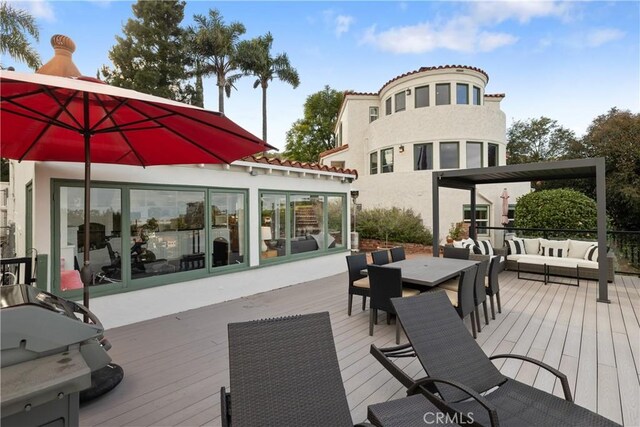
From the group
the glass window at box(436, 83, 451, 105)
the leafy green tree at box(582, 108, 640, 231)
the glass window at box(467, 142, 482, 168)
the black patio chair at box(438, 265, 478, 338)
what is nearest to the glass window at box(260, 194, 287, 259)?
the black patio chair at box(438, 265, 478, 338)

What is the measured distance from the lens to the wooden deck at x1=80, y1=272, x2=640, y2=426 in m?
2.69

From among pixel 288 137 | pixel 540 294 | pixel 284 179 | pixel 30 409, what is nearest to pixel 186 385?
pixel 30 409

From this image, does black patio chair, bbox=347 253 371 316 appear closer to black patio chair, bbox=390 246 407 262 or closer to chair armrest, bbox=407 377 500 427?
black patio chair, bbox=390 246 407 262

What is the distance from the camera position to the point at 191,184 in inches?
212

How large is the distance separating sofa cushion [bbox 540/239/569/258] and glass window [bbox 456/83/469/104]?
7.55 m

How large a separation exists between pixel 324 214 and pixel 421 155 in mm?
7566

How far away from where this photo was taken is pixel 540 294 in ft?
20.6

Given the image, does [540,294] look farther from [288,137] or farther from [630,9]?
[288,137]

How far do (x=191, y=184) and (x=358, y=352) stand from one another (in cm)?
379

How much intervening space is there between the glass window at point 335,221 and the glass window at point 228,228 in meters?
2.52

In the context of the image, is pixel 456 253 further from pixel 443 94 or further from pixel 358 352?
pixel 443 94

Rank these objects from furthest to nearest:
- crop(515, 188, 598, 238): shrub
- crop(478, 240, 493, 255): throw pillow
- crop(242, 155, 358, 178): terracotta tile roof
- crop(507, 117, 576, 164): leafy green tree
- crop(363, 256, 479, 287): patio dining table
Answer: crop(507, 117, 576, 164): leafy green tree, crop(515, 188, 598, 238): shrub, crop(478, 240, 493, 255): throw pillow, crop(242, 155, 358, 178): terracotta tile roof, crop(363, 256, 479, 287): patio dining table

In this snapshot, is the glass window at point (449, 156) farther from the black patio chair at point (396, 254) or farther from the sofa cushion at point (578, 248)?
the black patio chair at point (396, 254)

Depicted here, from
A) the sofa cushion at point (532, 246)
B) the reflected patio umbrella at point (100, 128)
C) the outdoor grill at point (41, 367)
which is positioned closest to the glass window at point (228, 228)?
the reflected patio umbrella at point (100, 128)
